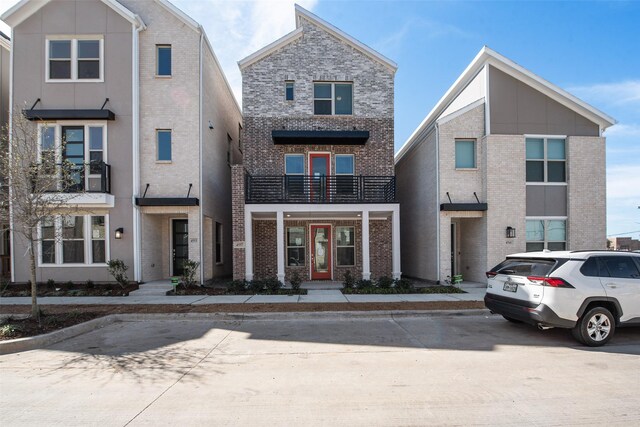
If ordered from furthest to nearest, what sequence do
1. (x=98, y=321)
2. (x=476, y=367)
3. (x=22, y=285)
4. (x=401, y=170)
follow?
1. (x=401, y=170)
2. (x=22, y=285)
3. (x=98, y=321)
4. (x=476, y=367)

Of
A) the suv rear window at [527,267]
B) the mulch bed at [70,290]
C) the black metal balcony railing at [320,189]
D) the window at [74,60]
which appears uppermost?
the window at [74,60]

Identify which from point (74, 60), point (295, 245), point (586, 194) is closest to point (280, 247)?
point (295, 245)

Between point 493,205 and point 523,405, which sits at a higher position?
point 493,205

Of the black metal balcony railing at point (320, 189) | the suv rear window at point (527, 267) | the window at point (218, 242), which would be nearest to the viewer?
the suv rear window at point (527, 267)

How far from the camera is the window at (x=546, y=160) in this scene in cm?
1388

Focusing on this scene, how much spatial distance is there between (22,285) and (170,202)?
19.4 feet

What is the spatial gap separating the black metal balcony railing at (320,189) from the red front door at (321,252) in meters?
1.66

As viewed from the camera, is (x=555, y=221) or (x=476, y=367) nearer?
(x=476, y=367)

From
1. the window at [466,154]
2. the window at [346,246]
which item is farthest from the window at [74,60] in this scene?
the window at [466,154]

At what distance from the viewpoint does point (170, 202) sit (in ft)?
42.1

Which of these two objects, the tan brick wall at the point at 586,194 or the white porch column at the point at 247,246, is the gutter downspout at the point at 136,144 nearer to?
the white porch column at the point at 247,246

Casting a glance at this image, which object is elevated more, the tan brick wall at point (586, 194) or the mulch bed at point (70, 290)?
the tan brick wall at point (586, 194)

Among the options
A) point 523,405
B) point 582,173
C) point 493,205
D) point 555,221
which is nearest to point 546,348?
point 523,405

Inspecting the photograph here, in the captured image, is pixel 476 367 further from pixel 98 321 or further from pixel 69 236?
pixel 69 236
